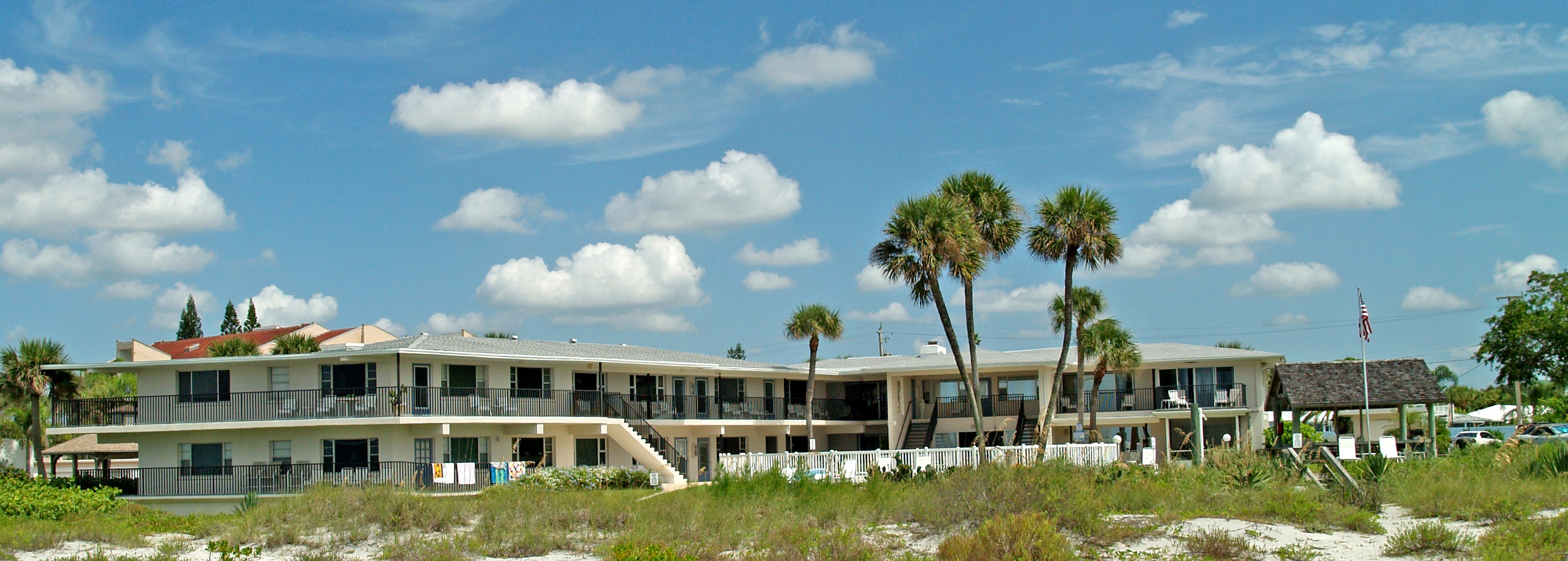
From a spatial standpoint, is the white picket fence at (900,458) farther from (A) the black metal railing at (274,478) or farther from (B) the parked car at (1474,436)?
(B) the parked car at (1474,436)

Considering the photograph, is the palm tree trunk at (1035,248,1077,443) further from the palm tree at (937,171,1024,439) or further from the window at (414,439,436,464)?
the window at (414,439,436,464)

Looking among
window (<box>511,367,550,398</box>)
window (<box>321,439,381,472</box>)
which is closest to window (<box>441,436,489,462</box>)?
window (<box>511,367,550,398</box>)

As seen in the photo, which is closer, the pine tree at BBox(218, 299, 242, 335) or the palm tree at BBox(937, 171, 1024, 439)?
the palm tree at BBox(937, 171, 1024, 439)

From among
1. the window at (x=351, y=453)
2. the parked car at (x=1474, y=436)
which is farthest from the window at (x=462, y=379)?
the parked car at (x=1474, y=436)

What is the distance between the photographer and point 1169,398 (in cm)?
4738

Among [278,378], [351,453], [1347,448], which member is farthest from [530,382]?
[1347,448]

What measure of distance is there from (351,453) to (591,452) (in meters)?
8.16

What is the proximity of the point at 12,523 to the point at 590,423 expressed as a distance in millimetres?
18502

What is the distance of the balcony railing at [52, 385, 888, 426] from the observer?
37.7 meters

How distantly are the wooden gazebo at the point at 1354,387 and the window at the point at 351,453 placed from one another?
26.3m

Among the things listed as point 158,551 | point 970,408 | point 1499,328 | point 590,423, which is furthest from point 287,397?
point 1499,328

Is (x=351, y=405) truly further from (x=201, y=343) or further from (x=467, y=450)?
(x=201, y=343)

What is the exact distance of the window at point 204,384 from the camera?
41.0 metres

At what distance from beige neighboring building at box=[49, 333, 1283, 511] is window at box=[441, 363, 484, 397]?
0.17ft
